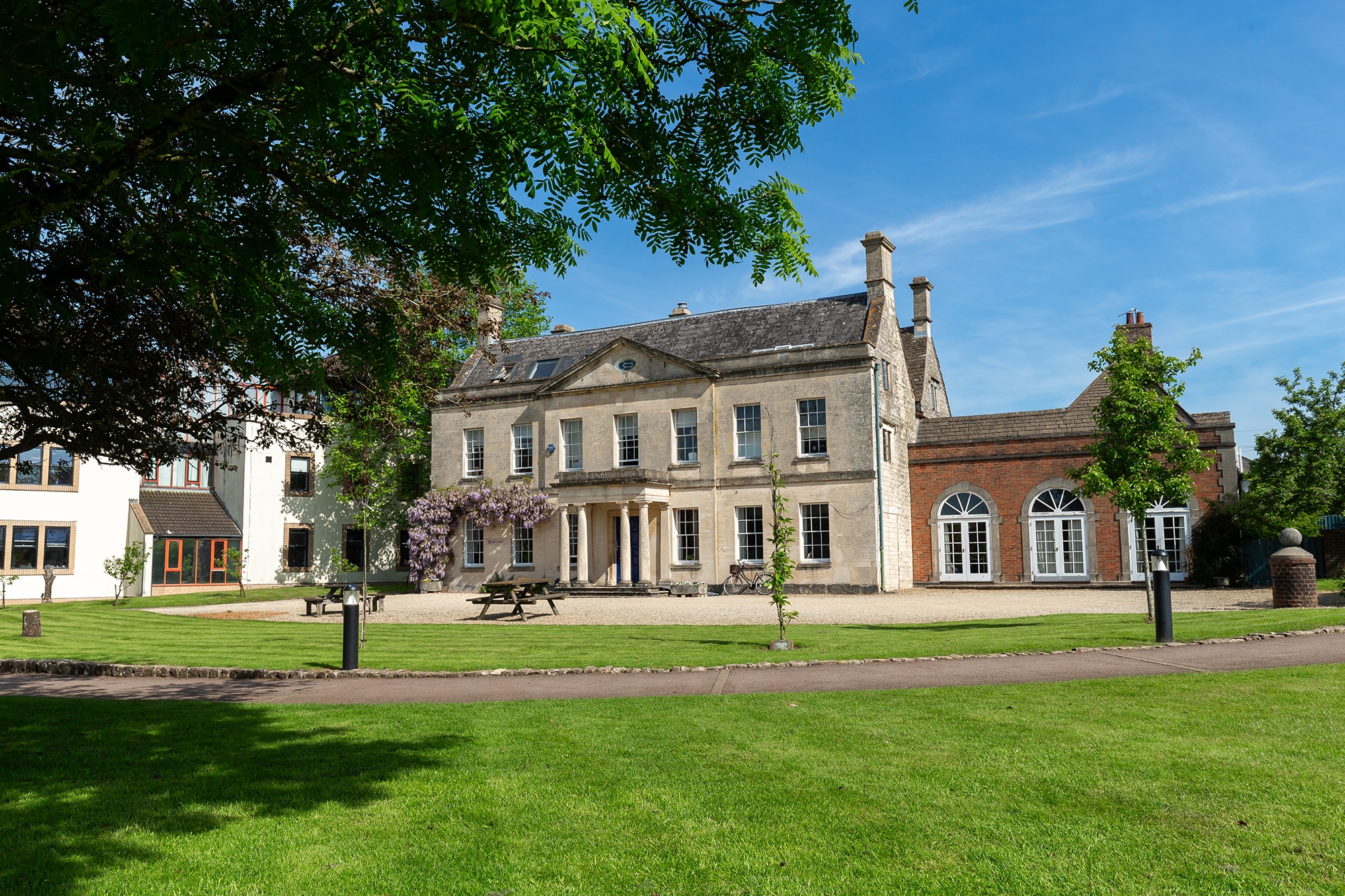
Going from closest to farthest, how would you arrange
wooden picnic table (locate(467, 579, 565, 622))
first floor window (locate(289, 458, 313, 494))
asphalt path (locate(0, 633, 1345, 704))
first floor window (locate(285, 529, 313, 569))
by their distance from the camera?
asphalt path (locate(0, 633, 1345, 704)) < wooden picnic table (locate(467, 579, 565, 622)) < first floor window (locate(285, 529, 313, 569)) < first floor window (locate(289, 458, 313, 494))

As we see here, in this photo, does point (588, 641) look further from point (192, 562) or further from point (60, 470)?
point (192, 562)

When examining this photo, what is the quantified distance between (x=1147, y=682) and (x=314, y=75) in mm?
9125

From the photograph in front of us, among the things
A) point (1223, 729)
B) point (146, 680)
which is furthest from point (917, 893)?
point (146, 680)

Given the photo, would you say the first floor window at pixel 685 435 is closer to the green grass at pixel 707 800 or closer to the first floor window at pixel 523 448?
the first floor window at pixel 523 448

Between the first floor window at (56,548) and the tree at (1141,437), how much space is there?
33839mm

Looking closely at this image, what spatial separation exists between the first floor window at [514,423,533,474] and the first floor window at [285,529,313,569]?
40.8 ft

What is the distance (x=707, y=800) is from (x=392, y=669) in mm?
7739

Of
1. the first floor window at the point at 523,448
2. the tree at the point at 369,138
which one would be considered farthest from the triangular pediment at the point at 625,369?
the tree at the point at 369,138

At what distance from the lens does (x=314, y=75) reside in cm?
425

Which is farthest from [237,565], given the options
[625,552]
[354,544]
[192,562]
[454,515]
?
[625,552]

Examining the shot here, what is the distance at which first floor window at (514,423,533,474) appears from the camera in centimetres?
3562

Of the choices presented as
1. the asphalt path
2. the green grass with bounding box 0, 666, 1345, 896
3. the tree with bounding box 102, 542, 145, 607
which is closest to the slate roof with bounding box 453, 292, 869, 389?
the tree with bounding box 102, 542, 145, 607

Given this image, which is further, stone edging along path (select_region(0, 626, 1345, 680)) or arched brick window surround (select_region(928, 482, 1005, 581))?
arched brick window surround (select_region(928, 482, 1005, 581))

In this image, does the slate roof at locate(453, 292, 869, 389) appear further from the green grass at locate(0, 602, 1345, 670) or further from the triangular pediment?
the green grass at locate(0, 602, 1345, 670)
